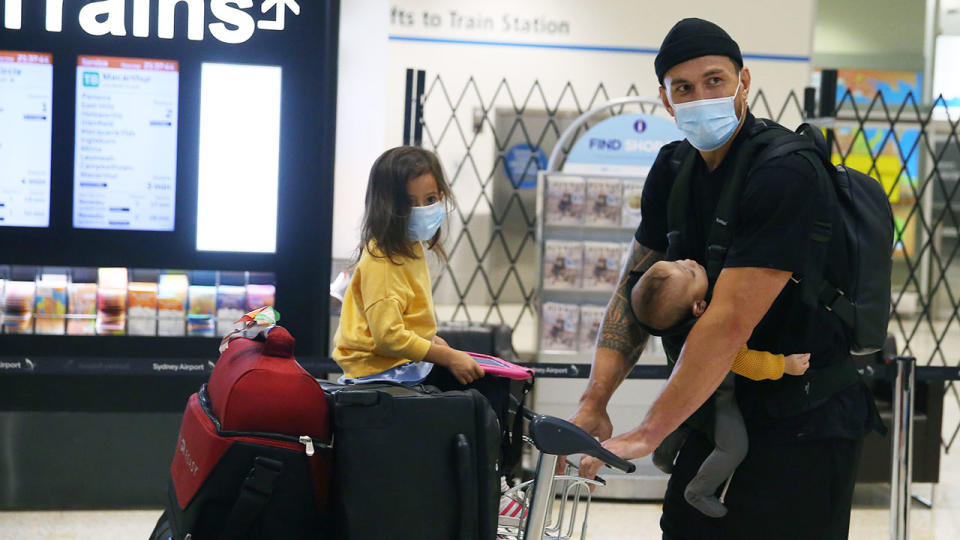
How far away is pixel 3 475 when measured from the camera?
3.87m

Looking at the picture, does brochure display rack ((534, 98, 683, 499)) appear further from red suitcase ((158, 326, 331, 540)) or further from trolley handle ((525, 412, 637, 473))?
trolley handle ((525, 412, 637, 473))

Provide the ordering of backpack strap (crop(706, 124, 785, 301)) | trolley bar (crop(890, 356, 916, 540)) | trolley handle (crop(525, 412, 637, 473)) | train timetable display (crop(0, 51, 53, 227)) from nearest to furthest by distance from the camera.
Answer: trolley handle (crop(525, 412, 637, 473)) < backpack strap (crop(706, 124, 785, 301)) < trolley bar (crop(890, 356, 916, 540)) < train timetable display (crop(0, 51, 53, 227))

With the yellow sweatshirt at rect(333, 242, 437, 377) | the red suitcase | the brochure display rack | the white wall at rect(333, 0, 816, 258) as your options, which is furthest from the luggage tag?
the white wall at rect(333, 0, 816, 258)

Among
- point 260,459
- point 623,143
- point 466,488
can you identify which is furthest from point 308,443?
point 623,143

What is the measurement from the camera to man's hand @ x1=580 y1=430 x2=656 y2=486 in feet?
4.78

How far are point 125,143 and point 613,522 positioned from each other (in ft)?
7.58

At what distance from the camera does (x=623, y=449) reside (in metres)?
1.46

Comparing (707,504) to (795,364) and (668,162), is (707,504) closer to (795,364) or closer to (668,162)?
(795,364)

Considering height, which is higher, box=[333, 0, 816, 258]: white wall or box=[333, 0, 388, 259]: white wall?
box=[333, 0, 816, 258]: white wall

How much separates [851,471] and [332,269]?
2.70m

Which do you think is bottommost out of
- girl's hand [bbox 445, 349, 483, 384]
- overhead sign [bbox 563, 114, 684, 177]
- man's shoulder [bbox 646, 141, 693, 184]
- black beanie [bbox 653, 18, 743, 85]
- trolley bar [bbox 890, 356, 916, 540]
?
trolley bar [bbox 890, 356, 916, 540]

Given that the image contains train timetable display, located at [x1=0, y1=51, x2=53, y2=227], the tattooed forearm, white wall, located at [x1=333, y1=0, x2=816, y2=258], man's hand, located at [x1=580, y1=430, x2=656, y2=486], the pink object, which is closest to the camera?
man's hand, located at [x1=580, y1=430, x2=656, y2=486]

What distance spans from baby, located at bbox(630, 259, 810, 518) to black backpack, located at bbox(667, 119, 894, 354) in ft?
0.22

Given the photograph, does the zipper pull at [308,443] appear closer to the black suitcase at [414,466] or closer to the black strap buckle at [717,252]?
the black suitcase at [414,466]
